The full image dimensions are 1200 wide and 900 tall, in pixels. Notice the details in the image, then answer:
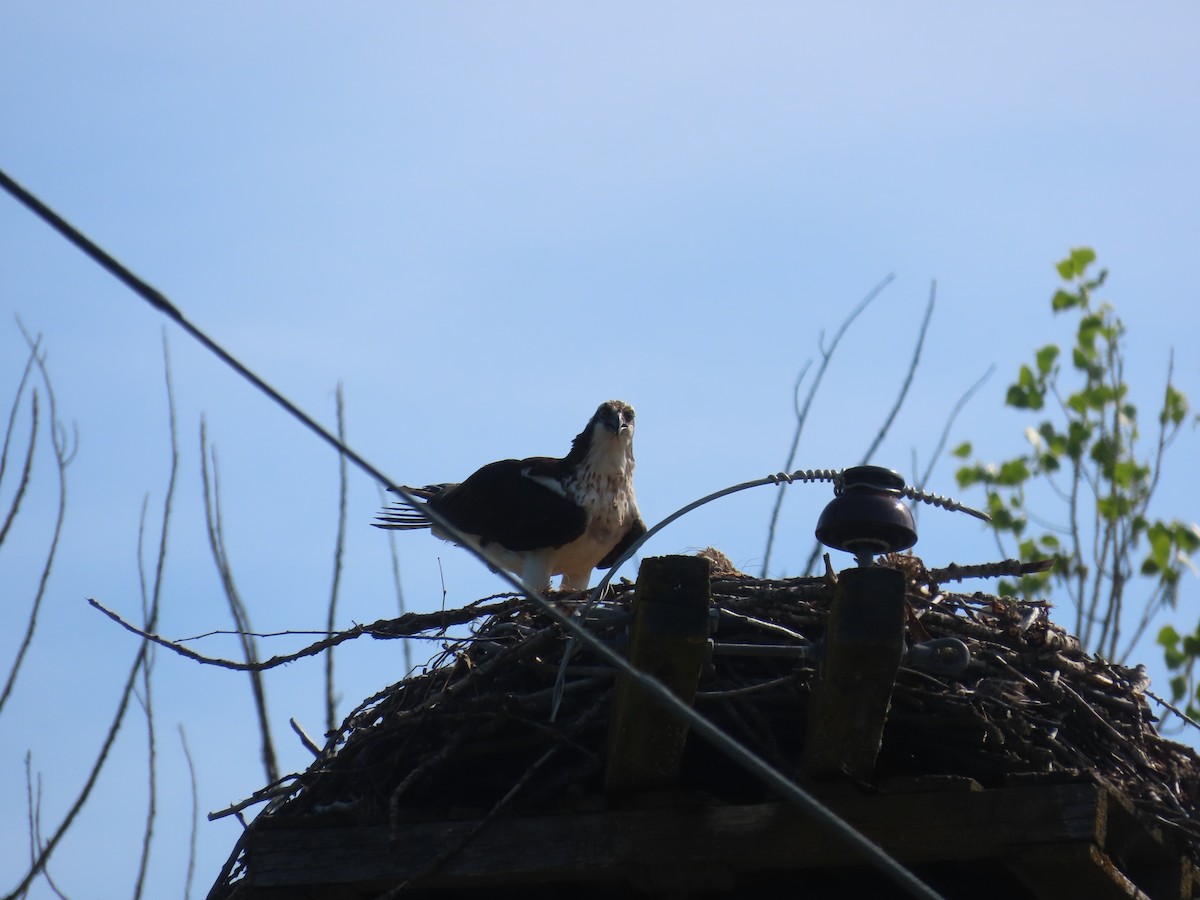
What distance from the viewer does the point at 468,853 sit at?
404cm

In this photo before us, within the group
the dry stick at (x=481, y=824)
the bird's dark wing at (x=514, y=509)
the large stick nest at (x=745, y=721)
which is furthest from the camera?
the bird's dark wing at (x=514, y=509)

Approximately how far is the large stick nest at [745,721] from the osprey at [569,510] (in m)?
3.16

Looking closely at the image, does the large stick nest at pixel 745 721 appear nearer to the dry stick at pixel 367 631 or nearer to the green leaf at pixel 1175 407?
the dry stick at pixel 367 631

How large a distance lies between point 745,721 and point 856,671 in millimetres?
715

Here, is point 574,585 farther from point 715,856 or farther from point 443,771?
point 715,856

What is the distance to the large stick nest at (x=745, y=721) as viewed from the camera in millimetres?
4137

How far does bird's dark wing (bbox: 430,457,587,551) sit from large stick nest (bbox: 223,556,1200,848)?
3.11 metres

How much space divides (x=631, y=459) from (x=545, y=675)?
3.82 m

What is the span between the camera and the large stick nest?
Result: 414 cm

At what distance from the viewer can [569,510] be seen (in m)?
7.92

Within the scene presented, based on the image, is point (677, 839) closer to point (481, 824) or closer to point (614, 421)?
point (481, 824)

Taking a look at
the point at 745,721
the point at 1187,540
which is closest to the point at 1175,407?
the point at 1187,540

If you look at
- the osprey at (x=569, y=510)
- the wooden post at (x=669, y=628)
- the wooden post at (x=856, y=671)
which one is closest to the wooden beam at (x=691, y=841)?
the wooden post at (x=856, y=671)

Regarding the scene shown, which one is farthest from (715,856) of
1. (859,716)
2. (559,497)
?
(559,497)
